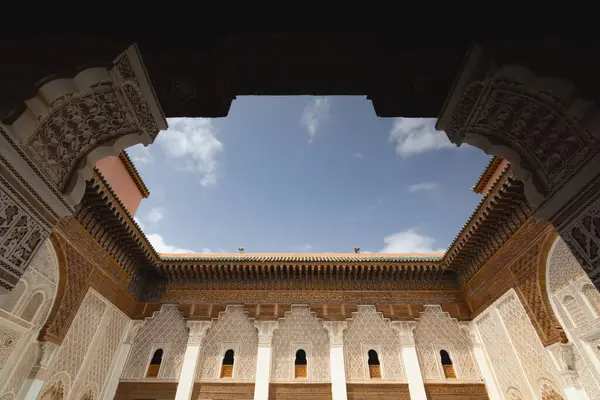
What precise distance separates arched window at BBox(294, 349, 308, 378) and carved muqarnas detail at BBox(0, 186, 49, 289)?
19.8 feet

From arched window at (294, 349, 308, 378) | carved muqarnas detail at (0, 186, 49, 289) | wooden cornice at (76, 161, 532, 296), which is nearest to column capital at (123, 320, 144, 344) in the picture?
wooden cornice at (76, 161, 532, 296)

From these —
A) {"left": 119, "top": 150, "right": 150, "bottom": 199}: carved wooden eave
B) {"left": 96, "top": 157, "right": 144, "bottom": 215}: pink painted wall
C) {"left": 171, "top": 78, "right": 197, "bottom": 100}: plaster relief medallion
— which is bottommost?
{"left": 171, "top": 78, "right": 197, "bottom": 100}: plaster relief medallion

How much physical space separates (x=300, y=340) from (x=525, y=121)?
636 centimetres

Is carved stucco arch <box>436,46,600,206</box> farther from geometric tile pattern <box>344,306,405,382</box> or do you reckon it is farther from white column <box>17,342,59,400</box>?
white column <box>17,342,59,400</box>

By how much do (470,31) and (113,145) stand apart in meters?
2.33

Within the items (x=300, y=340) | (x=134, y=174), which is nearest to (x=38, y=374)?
(x=300, y=340)

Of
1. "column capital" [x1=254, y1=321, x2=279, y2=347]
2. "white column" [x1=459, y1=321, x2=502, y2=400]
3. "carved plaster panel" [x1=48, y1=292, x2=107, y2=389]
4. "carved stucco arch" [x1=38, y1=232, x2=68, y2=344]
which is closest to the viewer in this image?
"carved stucco arch" [x1=38, y1=232, x2=68, y2=344]

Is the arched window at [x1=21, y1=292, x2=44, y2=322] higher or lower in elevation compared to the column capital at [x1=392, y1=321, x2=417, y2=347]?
lower

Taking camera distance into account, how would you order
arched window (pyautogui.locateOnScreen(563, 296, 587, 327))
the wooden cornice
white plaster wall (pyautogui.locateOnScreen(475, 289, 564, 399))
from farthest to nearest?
the wooden cornice, white plaster wall (pyautogui.locateOnScreen(475, 289, 564, 399)), arched window (pyautogui.locateOnScreen(563, 296, 587, 327))

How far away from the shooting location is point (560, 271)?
15.2 ft

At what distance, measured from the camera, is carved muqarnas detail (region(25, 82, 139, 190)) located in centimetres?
180

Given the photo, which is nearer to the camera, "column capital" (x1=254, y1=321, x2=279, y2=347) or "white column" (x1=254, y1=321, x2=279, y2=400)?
"white column" (x1=254, y1=321, x2=279, y2=400)

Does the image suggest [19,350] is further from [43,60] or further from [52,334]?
[43,60]

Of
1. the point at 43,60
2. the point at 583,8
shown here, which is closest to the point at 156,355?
the point at 43,60
